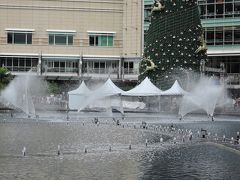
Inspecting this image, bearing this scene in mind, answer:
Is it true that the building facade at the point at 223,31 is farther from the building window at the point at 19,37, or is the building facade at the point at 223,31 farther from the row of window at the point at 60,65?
the building window at the point at 19,37

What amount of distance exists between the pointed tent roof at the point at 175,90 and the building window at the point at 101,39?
131ft

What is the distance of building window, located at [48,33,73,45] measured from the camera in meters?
82.1

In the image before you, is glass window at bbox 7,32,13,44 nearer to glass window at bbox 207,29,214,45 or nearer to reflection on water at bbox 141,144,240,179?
glass window at bbox 207,29,214,45

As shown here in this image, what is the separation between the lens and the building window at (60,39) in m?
82.1

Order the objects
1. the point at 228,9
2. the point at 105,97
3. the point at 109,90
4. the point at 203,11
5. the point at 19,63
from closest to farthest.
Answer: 1. the point at 109,90
2. the point at 105,97
3. the point at 228,9
4. the point at 203,11
5. the point at 19,63

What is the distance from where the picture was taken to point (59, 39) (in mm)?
82250

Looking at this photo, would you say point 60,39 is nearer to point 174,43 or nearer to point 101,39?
point 101,39

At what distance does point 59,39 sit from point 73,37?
1.89 m

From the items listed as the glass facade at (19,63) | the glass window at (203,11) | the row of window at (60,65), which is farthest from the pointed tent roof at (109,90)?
the glass facade at (19,63)

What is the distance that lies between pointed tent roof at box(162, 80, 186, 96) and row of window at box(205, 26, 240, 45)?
97.1ft

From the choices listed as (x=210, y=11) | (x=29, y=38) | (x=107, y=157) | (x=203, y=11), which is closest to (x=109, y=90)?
(x=107, y=157)

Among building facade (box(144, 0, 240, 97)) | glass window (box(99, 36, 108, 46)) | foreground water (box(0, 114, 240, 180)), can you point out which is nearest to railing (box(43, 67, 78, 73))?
glass window (box(99, 36, 108, 46))

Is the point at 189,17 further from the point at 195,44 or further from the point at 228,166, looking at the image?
the point at 228,166

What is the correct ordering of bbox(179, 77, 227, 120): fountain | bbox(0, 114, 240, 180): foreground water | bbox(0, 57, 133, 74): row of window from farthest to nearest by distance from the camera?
bbox(0, 57, 133, 74): row of window, bbox(179, 77, 227, 120): fountain, bbox(0, 114, 240, 180): foreground water
